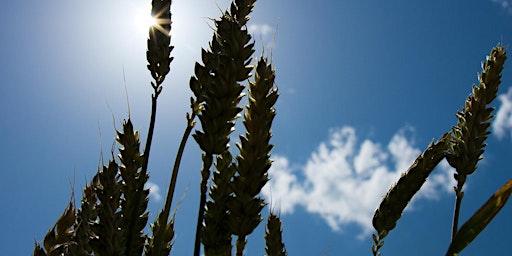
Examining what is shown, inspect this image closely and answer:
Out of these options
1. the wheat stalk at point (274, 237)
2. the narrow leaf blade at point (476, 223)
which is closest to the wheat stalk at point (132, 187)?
the wheat stalk at point (274, 237)

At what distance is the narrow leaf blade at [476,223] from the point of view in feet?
5.20

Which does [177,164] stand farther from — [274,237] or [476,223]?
[274,237]

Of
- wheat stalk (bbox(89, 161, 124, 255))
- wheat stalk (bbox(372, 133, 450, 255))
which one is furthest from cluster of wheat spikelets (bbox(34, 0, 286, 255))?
wheat stalk (bbox(372, 133, 450, 255))

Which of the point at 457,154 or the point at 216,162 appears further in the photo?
the point at 457,154

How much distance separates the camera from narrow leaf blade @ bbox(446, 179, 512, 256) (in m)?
1.58

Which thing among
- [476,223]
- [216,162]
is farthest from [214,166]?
[476,223]

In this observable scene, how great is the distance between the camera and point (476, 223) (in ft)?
5.26

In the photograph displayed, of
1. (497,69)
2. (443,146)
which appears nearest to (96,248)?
(443,146)

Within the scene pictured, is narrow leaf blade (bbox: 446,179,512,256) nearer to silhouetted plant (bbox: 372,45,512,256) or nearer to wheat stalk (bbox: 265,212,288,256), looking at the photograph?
silhouetted plant (bbox: 372,45,512,256)

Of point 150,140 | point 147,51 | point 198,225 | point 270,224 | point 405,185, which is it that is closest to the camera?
point 198,225

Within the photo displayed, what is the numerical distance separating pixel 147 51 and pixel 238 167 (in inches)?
20.4

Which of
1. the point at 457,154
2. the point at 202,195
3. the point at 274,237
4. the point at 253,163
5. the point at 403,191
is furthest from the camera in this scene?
the point at 274,237

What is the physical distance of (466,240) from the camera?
5.20 feet

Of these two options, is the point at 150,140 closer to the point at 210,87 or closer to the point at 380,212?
the point at 210,87
